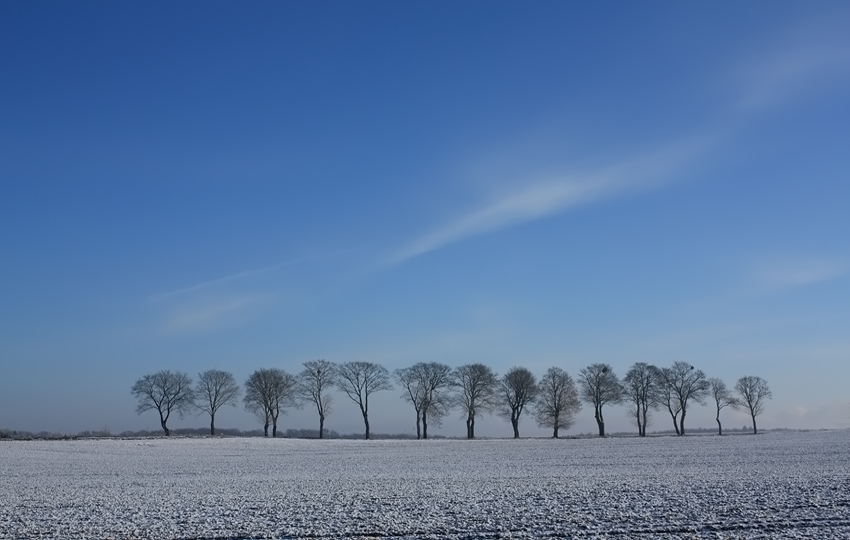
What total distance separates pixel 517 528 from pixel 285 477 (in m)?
18.2

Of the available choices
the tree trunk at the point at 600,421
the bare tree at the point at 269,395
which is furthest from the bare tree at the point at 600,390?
the bare tree at the point at 269,395

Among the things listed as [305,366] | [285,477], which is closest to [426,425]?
[305,366]

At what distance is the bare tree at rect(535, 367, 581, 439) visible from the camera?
106938 mm

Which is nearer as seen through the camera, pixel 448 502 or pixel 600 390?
pixel 448 502

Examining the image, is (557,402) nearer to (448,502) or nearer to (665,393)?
(665,393)

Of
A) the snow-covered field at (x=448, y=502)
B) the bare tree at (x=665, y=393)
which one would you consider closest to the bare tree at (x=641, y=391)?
the bare tree at (x=665, y=393)

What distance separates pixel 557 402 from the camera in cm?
10825

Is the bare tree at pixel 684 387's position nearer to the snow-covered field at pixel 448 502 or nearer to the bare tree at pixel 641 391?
the bare tree at pixel 641 391

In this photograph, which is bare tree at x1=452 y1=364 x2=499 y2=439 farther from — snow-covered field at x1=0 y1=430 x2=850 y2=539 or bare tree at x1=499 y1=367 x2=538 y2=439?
snow-covered field at x1=0 y1=430 x2=850 y2=539

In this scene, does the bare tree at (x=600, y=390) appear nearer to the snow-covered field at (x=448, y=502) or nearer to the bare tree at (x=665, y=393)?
the bare tree at (x=665, y=393)

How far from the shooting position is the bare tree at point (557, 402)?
107 metres

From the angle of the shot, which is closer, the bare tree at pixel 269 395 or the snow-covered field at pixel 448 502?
the snow-covered field at pixel 448 502

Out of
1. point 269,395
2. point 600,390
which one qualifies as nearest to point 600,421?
point 600,390

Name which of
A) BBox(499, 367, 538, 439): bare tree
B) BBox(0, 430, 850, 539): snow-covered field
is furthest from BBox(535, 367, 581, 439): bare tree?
BBox(0, 430, 850, 539): snow-covered field
